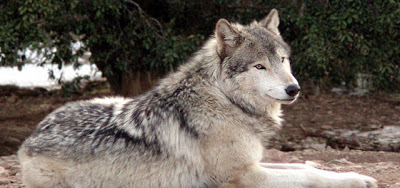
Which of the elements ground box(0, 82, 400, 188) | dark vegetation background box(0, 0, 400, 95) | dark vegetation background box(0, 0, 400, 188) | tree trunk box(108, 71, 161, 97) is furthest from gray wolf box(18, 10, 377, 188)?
tree trunk box(108, 71, 161, 97)

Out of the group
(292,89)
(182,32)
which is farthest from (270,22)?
(182,32)

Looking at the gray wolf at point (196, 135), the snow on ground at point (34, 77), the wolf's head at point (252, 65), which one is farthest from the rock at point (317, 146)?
the snow on ground at point (34, 77)

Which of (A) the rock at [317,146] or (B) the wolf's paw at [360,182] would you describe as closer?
(B) the wolf's paw at [360,182]

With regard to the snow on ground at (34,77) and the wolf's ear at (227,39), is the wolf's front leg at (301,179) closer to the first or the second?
the wolf's ear at (227,39)

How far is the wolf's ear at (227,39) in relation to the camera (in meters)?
4.00

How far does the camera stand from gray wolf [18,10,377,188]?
12.3 feet

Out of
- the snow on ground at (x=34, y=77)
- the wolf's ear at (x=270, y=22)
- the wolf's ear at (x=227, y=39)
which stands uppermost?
the wolf's ear at (x=270, y=22)

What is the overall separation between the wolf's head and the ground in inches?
60.7

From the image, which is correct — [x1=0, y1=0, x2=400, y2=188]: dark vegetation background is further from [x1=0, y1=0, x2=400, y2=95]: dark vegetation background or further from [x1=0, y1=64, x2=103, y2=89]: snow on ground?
[x1=0, y1=64, x2=103, y2=89]: snow on ground

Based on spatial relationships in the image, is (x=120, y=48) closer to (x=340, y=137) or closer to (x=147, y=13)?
(x=147, y=13)

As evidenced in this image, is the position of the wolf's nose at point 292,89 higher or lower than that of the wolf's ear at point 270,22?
lower

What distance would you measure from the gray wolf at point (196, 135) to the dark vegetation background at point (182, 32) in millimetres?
3485

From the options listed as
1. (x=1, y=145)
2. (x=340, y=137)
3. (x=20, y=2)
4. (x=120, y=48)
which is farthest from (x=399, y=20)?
(x=1, y=145)

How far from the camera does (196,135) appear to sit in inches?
152
